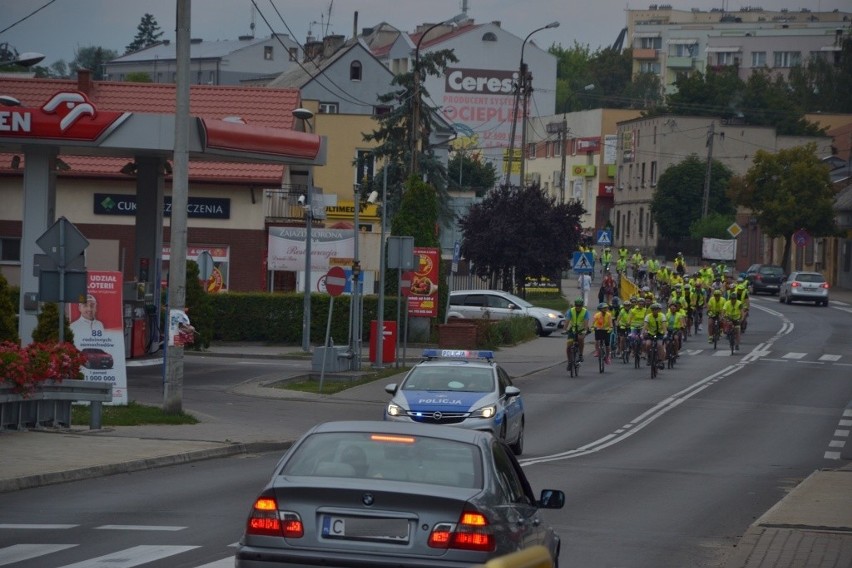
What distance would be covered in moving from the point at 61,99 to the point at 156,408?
8549mm

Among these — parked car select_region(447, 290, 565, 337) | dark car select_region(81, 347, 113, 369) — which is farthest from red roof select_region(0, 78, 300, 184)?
dark car select_region(81, 347, 113, 369)

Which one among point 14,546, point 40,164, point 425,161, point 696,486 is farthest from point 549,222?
point 14,546

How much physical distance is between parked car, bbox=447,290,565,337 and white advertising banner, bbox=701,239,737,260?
36.7m

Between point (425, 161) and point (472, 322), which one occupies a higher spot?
point (425, 161)

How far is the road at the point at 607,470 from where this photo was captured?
40.0 ft

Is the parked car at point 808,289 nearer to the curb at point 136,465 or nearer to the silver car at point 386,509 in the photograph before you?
the curb at point 136,465

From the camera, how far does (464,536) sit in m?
7.53

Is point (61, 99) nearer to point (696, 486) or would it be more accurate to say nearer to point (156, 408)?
point (156, 408)

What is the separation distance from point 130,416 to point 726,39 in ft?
472

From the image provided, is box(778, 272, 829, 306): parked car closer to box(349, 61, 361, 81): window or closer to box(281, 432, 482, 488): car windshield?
box(349, 61, 361, 81): window

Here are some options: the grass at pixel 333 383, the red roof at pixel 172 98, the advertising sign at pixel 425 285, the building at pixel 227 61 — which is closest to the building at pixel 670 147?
the building at pixel 227 61

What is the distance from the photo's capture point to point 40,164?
99.6 feet

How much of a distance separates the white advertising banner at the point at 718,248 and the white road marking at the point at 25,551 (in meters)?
74.5

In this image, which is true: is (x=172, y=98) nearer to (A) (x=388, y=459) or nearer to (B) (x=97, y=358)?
(B) (x=97, y=358)
